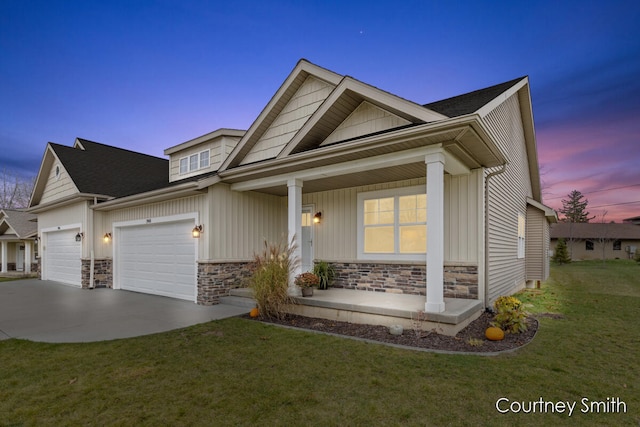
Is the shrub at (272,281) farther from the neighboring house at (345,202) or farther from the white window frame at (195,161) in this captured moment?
the white window frame at (195,161)

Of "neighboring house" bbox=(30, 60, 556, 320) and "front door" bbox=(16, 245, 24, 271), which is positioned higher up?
"neighboring house" bbox=(30, 60, 556, 320)

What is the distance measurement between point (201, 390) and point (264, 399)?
0.71 m

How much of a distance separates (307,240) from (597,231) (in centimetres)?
3602

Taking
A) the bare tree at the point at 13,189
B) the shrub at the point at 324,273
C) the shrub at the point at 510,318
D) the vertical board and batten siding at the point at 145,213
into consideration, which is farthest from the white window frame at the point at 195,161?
the bare tree at the point at 13,189

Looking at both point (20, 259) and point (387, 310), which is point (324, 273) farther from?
point (20, 259)

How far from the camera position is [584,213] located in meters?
45.7

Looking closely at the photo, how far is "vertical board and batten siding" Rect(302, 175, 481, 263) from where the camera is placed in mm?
6809

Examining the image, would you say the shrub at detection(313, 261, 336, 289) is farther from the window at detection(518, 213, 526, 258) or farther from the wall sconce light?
the window at detection(518, 213, 526, 258)

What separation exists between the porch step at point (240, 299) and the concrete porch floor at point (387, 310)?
53.2 inches

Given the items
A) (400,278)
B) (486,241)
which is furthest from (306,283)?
(486,241)

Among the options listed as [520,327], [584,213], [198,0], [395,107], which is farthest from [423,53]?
[584,213]

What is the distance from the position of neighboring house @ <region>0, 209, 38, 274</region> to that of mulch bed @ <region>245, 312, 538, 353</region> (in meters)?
20.0

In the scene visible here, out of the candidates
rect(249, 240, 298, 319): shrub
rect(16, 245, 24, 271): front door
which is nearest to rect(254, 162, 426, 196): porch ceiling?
rect(249, 240, 298, 319): shrub

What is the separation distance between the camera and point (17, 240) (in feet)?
63.8
